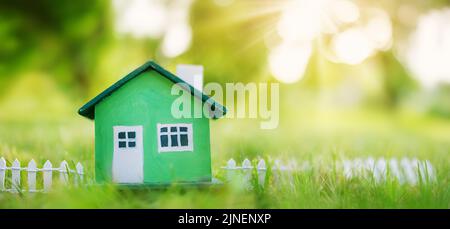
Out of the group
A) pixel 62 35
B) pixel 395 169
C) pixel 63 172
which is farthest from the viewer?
pixel 62 35

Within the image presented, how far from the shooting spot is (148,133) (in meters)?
3.94

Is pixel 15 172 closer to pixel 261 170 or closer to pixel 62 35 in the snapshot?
pixel 261 170

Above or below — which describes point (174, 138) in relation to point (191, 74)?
below

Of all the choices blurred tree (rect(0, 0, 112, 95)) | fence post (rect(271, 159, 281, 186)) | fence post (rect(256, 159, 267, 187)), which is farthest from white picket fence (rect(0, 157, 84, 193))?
blurred tree (rect(0, 0, 112, 95))

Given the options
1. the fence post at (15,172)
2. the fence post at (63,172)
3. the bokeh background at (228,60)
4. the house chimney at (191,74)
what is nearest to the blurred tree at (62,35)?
the bokeh background at (228,60)

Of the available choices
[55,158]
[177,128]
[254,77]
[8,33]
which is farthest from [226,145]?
[8,33]

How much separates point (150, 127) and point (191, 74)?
845 mm

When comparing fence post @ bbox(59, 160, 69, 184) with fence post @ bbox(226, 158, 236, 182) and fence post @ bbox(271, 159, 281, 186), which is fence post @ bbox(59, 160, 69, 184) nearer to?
fence post @ bbox(226, 158, 236, 182)

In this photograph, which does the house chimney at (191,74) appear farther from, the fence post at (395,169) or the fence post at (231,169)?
the fence post at (395,169)

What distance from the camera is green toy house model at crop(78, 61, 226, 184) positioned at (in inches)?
155

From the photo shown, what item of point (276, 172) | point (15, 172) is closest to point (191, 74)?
point (276, 172)

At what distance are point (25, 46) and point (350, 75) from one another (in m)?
9.10
